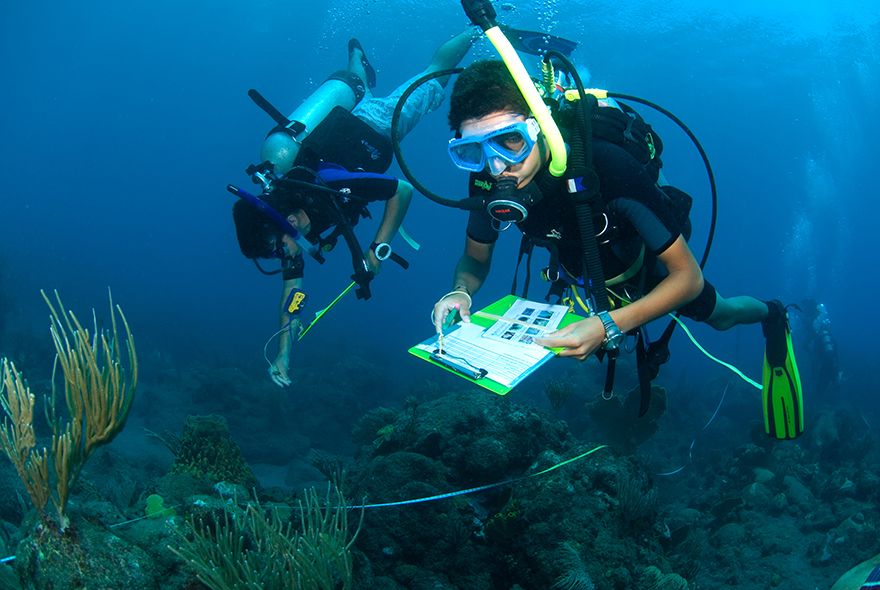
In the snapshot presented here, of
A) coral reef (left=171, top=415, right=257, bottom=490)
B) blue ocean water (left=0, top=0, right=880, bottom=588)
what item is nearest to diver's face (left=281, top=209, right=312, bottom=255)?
coral reef (left=171, top=415, right=257, bottom=490)

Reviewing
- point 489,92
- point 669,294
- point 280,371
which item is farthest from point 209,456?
point 669,294

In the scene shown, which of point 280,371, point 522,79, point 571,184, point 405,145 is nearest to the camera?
point 522,79

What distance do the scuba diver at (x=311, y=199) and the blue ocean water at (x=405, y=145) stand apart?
42.7 ft

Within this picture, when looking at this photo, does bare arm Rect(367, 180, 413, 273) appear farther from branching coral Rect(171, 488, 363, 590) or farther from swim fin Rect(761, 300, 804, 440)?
swim fin Rect(761, 300, 804, 440)

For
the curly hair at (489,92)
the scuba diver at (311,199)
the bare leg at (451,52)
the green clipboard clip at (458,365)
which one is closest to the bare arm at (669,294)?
the green clipboard clip at (458,365)

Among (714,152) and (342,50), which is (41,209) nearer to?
(342,50)

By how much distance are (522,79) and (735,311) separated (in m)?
3.51

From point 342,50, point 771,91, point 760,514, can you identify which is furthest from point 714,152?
point 760,514

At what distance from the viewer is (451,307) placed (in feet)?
12.0

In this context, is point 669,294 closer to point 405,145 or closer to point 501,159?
point 501,159

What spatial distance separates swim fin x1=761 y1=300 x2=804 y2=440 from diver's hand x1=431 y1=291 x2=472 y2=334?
368 centimetres

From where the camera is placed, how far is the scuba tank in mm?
5898

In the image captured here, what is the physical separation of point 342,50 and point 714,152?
5259 cm

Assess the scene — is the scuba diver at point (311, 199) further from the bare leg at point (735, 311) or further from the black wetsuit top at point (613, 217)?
the bare leg at point (735, 311)
